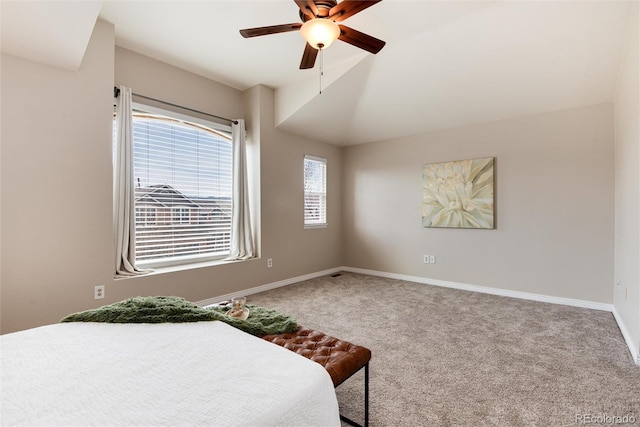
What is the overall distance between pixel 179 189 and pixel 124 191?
65 cm

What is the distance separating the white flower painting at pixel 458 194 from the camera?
413cm

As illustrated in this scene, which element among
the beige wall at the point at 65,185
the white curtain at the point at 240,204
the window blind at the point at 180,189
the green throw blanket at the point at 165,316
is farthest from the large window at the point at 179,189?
the green throw blanket at the point at 165,316

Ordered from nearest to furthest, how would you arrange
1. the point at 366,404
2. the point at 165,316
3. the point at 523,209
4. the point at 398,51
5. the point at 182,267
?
the point at 366,404
the point at 165,316
the point at 398,51
the point at 182,267
the point at 523,209

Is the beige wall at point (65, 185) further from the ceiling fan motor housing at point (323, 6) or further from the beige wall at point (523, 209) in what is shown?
the beige wall at point (523, 209)

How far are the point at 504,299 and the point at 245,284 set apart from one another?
3.39 m

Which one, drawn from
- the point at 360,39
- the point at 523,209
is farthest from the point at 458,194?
the point at 360,39

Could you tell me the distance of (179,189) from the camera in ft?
12.0

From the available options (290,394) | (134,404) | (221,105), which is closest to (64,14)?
(221,105)

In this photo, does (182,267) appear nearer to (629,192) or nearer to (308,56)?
(308,56)

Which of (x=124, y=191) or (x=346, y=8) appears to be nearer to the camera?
(x=346, y=8)

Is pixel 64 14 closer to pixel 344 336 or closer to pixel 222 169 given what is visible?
pixel 222 169

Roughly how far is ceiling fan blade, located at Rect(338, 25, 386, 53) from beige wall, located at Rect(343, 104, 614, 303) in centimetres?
270

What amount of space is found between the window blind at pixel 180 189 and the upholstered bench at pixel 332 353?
2.36 metres

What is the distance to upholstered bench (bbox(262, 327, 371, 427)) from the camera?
1.46 meters
